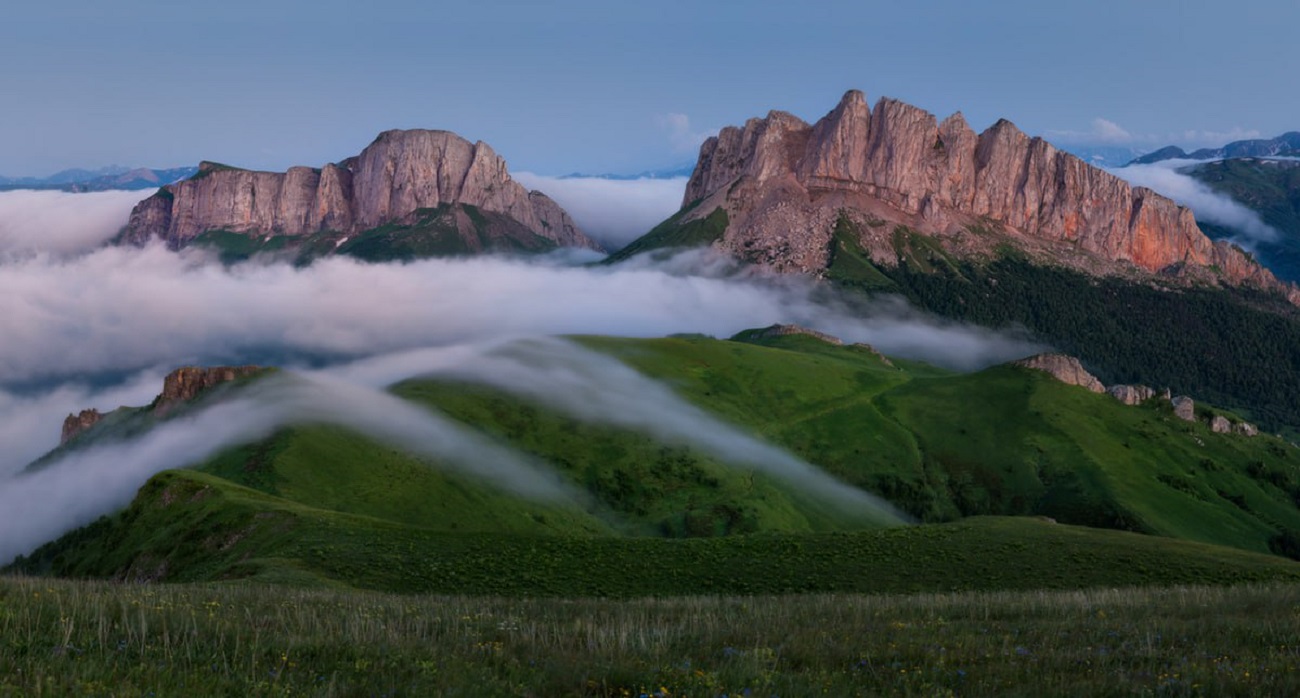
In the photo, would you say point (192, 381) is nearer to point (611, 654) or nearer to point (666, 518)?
point (666, 518)

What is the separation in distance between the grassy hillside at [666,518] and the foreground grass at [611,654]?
35.5 metres

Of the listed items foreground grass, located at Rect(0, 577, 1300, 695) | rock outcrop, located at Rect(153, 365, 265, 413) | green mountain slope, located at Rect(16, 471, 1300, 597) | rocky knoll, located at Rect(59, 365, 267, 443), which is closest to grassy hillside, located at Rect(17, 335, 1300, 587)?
green mountain slope, located at Rect(16, 471, 1300, 597)

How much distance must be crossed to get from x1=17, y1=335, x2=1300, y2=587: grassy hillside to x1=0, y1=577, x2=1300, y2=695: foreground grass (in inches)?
1396

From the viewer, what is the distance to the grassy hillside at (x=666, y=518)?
6269 centimetres

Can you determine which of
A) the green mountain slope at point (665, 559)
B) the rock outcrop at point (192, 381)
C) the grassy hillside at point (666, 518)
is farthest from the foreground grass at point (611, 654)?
the rock outcrop at point (192, 381)

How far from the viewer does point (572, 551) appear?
65.9 m

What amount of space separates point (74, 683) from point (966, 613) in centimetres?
2655

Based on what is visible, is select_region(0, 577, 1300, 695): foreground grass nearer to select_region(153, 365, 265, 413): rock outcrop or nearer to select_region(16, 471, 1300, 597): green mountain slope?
select_region(16, 471, 1300, 597): green mountain slope

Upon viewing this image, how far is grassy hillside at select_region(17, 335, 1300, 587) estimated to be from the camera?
62.7 m

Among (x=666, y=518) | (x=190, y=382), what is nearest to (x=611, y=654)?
(x=666, y=518)

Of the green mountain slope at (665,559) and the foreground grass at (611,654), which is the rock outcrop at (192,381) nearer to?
the green mountain slope at (665,559)

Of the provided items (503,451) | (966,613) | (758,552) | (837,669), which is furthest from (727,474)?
(837,669)

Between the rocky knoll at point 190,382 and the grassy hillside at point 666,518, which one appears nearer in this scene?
the grassy hillside at point 666,518

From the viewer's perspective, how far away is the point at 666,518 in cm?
14462
